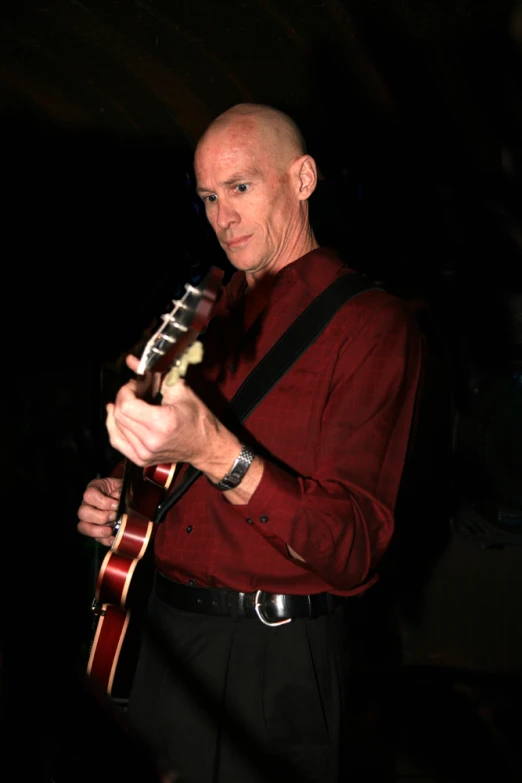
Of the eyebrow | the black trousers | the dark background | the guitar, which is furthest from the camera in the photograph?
the dark background

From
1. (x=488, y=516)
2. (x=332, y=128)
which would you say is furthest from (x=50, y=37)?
(x=488, y=516)

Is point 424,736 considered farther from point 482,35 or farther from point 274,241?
point 482,35

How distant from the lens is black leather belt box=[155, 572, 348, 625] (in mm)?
1576

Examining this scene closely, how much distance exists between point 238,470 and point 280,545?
0.67 feet

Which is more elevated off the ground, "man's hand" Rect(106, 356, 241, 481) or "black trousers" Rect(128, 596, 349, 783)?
"man's hand" Rect(106, 356, 241, 481)

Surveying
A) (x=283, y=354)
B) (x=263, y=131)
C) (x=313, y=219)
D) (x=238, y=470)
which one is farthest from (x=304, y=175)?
(x=313, y=219)

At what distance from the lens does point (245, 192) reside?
1.85 meters

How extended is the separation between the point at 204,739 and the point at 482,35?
2.51 metres

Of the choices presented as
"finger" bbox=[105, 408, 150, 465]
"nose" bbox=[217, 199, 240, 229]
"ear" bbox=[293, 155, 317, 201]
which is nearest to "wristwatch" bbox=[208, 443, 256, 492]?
"finger" bbox=[105, 408, 150, 465]

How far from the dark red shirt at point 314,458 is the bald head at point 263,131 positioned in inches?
12.4

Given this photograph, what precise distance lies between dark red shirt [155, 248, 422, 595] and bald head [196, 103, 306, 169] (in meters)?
0.32

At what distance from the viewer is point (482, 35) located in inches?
105

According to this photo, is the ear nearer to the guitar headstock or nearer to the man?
the man

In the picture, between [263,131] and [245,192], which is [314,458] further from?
[263,131]
